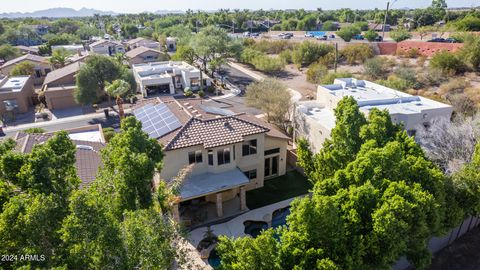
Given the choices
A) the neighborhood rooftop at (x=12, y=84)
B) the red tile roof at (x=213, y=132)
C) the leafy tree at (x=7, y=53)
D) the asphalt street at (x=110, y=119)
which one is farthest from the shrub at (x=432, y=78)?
the leafy tree at (x=7, y=53)

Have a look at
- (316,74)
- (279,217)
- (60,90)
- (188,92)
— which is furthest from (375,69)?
(60,90)

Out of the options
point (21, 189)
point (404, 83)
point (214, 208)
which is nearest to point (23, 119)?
point (214, 208)

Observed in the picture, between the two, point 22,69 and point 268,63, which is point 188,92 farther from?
point 22,69

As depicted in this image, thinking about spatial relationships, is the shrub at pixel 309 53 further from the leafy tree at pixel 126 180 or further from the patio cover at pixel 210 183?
the leafy tree at pixel 126 180

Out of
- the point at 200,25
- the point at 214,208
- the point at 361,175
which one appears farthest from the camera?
the point at 200,25

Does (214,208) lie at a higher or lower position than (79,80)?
lower

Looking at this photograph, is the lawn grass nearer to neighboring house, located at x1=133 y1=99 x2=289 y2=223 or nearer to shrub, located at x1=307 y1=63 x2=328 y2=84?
neighboring house, located at x1=133 y1=99 x2=289 y2=223

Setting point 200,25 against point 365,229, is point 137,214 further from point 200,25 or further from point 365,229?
point 200,25
